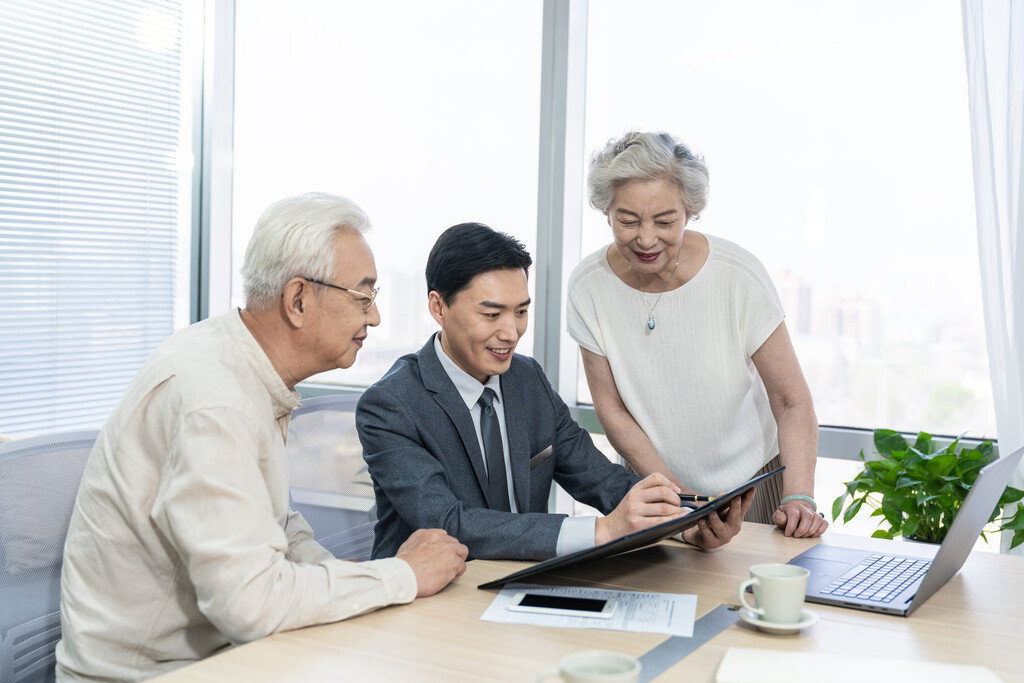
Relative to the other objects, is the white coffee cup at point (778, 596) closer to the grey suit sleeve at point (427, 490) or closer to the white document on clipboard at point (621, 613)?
the white document on clipboard at point (621, 613)

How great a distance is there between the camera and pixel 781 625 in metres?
1.25

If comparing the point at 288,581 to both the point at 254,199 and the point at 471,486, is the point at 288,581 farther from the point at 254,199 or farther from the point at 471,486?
the point at 254,199

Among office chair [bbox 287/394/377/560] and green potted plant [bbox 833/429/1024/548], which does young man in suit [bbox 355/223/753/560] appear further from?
green potted plant [bbox 833/429/1024/548]

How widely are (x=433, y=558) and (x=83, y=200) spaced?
3.08m

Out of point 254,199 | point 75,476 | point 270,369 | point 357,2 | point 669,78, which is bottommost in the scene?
point 75,476

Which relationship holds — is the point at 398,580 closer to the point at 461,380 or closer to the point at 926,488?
the point at 461,380

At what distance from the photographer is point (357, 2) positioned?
152 inches

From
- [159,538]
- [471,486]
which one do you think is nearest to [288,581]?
[159,538]

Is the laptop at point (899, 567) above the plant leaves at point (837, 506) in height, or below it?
above

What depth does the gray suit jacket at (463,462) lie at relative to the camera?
165 centimetres

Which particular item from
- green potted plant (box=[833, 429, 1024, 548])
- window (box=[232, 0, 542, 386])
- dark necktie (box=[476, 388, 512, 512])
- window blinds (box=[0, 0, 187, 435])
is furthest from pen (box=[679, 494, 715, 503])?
window blinds (box=[0, 0, 187, 435])

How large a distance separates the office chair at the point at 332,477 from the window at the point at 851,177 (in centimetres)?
158

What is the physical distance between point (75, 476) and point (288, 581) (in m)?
0.53

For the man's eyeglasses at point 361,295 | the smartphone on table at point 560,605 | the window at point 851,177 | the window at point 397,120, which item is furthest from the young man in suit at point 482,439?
the window at point 397,120
